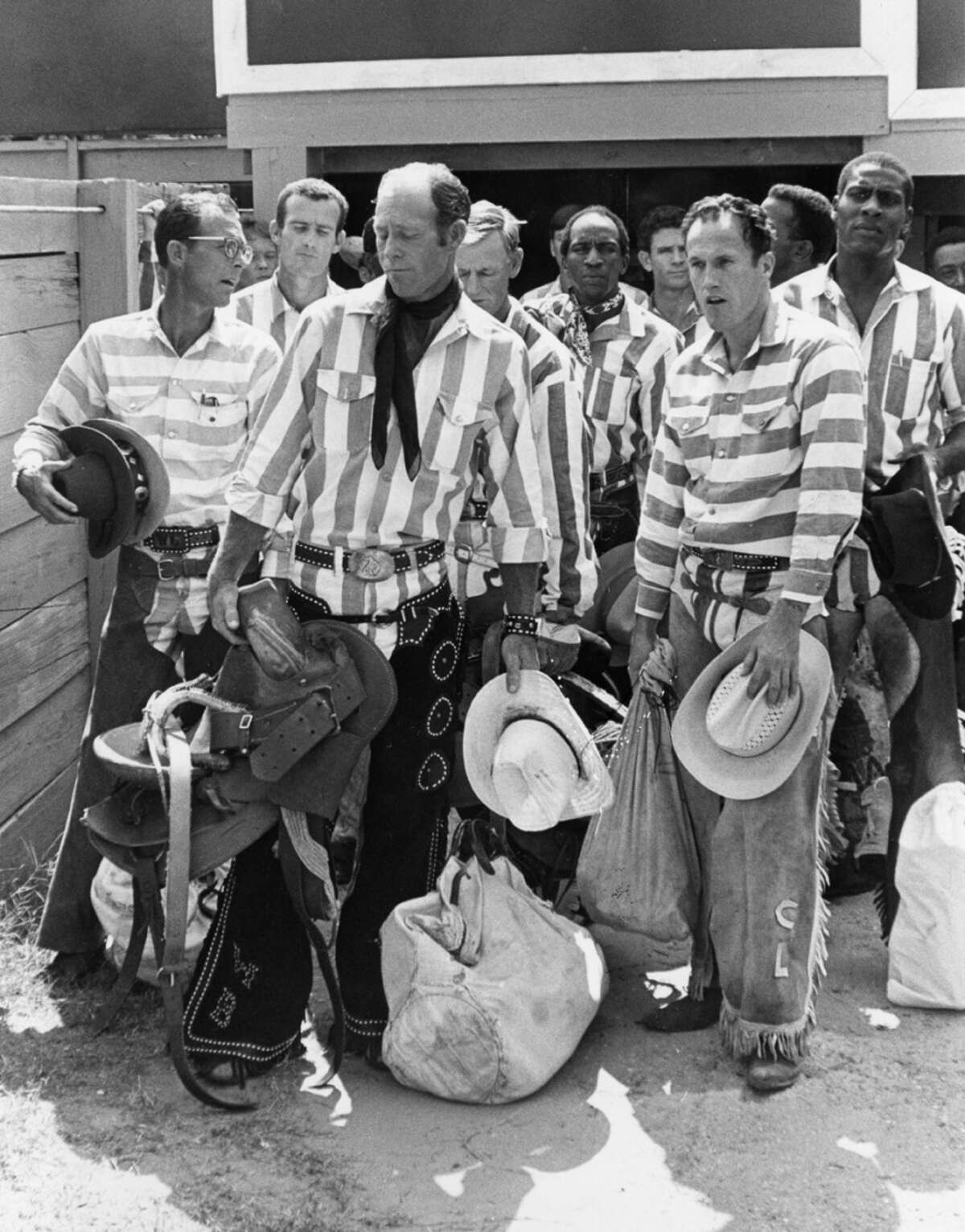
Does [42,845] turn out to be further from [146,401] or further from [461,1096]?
[461,1096]

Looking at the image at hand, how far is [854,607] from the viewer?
4590 millimetres

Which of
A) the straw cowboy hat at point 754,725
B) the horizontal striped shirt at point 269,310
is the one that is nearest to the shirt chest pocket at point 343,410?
the straw cowboy hat at point 754,725

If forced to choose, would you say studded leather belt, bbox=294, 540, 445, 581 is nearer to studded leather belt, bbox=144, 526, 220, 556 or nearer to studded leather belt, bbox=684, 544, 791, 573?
studded leather belt, bbox=144, 526, 220, 556

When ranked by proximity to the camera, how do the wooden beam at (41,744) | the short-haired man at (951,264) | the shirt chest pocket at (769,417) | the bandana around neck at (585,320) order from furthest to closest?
the short-haired man at (951,264), the bandana around neck at (585,320), the wooden beam at (41,744), the shirt chest pocket at (769,417)

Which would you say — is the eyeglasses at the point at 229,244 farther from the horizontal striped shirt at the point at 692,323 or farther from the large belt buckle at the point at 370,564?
the horizontal striped shirt at the point at 692,323

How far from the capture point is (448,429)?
4.10m

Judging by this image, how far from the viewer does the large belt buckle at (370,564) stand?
405 cm

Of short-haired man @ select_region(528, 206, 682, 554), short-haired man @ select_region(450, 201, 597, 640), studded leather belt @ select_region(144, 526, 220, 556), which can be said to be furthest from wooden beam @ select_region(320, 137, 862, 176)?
studded leather belt @ select_region(144, 526, 220, 556)

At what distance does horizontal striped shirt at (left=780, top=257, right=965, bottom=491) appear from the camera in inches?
185

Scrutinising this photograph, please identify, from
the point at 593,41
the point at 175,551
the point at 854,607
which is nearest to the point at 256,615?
the point at 175,551

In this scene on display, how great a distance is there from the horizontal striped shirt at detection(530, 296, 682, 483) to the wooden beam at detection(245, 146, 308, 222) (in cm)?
247

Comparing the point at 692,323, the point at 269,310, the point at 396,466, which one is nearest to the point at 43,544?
the point at 269,310

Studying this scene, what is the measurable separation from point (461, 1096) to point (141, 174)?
645cm

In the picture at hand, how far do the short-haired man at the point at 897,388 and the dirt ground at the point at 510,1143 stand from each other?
2.44ft
